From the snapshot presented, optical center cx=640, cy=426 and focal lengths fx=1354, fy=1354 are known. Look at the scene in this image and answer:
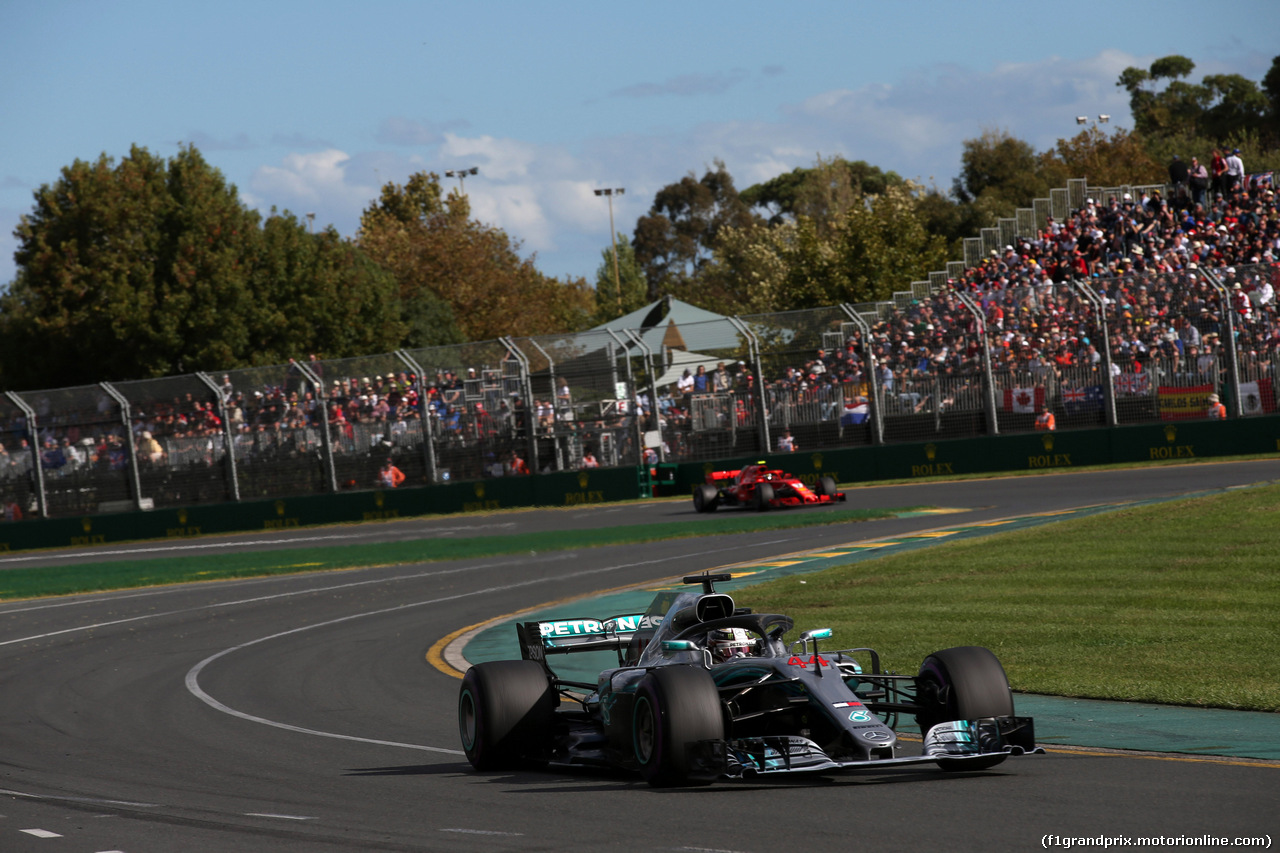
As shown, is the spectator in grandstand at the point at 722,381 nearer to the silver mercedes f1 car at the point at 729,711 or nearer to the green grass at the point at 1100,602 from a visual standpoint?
the green grass at the point at 1100,602

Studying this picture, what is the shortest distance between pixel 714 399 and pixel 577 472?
159 inches

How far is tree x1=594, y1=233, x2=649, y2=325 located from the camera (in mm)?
94088

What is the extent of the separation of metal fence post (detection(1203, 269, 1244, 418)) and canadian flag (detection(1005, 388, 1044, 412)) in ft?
13.0

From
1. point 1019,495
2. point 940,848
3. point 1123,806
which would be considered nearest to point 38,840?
point 940,848

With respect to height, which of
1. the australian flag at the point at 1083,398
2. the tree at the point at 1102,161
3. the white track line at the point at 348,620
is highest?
the tree at the point at 1102,161

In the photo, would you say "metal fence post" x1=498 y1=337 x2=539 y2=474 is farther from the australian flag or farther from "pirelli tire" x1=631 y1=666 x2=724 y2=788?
"pirelli tire" x1=631 y1=666 x2=724 y2=788

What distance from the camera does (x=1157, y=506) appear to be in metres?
19.9

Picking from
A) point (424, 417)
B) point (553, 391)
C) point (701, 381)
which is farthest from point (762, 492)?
point (424, 417)

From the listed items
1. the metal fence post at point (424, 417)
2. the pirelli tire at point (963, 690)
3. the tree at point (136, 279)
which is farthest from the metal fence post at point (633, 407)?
the pirelli tire at point (963, 690)

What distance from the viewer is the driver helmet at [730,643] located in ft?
28.5

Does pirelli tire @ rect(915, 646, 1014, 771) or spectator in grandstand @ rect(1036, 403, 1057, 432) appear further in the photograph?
spectator in grandstand @ rect(1036, 403, 1057, 432)

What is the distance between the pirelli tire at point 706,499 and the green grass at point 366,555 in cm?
54

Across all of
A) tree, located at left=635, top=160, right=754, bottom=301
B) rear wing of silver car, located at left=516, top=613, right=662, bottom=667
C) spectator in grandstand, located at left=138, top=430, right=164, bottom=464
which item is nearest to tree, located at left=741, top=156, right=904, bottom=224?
tree, located at left=635, top=160, right=754, bottom=301

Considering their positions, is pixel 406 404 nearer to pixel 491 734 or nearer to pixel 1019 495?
pixel 1019 495
